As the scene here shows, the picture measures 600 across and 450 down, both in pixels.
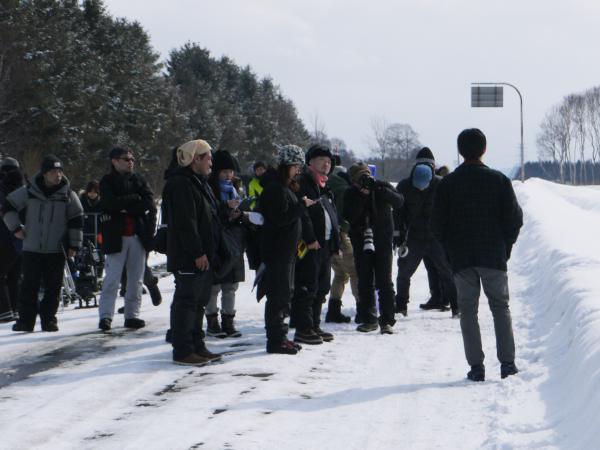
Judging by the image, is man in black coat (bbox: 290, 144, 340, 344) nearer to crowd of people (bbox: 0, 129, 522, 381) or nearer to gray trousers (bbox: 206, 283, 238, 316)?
crowd of people (bbox: 0, 129, 522, 381)

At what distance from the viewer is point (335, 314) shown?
10.6m

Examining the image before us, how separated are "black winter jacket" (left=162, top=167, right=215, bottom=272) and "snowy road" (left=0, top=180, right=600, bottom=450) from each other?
0.96m

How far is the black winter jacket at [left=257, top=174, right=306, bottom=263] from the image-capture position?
8117 millimetres

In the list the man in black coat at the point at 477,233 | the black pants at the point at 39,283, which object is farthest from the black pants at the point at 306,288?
the black pants at the point at 39,283

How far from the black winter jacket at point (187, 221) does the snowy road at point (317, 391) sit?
96 centimetres

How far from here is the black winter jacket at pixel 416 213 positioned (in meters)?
11.1

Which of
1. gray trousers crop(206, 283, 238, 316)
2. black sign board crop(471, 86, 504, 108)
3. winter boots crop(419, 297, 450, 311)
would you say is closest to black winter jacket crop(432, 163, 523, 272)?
gray trousers crop(206, 283, 238, 316)

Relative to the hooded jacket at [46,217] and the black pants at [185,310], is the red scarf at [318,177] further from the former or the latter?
the hooded jacket at [46,217]

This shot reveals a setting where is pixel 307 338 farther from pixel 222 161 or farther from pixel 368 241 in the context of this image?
pixel 222 161

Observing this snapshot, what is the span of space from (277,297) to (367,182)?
198 cm

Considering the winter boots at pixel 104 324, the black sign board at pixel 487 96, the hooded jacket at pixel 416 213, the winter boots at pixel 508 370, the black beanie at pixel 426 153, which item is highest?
the black sign board at pixel 487 96

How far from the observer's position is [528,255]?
17.0m

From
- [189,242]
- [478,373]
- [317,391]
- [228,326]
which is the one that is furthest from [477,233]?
[228,326]

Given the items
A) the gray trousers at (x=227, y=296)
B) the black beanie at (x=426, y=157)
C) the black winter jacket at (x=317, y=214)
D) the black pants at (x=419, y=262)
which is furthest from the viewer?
the black beanie at (x=426, y=157)
